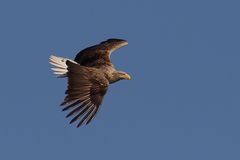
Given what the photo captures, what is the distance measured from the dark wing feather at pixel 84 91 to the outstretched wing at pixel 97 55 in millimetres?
2221

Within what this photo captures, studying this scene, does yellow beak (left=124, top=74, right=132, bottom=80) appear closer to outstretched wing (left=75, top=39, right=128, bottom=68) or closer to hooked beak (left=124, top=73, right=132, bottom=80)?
hooked beak (left=124, top=73, right=132, bottom=80)

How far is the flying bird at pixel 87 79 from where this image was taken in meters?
18.6

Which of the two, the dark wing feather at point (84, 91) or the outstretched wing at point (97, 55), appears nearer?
the dark wing feather at point (84, 91)

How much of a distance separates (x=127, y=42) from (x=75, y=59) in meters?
2.31

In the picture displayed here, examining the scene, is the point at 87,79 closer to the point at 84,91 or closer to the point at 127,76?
the point at 84,91

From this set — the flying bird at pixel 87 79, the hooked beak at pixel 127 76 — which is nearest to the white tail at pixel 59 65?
the flying bird at pixel 87 79

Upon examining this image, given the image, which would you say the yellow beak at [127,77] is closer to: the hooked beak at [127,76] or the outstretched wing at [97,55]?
the hooked beak at [127,76]

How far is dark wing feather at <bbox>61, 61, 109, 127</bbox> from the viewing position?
60.7 feet

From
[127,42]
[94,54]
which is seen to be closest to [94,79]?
[94,54]

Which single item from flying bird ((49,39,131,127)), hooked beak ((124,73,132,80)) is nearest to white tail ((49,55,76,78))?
flying bird ((49,39,131,127))

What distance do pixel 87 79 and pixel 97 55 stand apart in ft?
11.8

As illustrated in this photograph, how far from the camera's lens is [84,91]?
19.3m

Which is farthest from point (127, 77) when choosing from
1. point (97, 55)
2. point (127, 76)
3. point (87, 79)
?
point (87, 79)

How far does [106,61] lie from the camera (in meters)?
22.8
